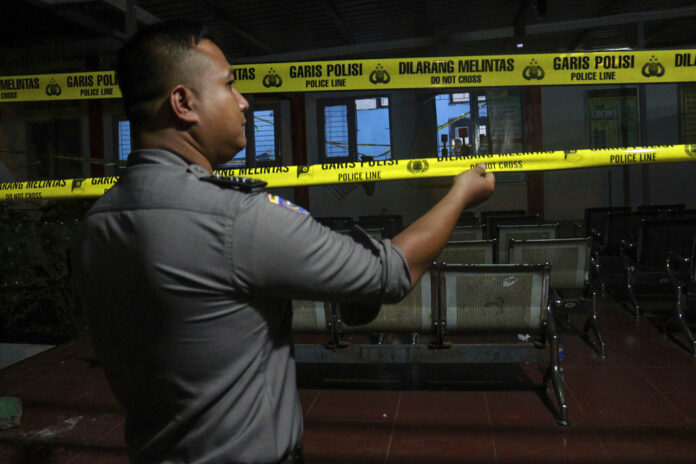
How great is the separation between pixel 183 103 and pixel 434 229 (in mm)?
531

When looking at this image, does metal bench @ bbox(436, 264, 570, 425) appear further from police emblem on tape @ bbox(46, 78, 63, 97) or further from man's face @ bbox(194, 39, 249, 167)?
police emblem on tape @ bbox(46, 78, 63, 97)

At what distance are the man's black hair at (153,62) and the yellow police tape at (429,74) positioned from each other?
11.2ft

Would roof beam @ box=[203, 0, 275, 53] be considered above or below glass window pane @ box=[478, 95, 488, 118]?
above

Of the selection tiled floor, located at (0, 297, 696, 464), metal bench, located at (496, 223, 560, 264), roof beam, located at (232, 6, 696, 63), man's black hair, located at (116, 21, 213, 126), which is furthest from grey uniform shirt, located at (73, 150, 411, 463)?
roof beam, located at (232, 6, 696, 63)

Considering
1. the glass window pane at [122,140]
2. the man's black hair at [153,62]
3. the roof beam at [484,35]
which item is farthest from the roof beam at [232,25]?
the man's black hair at [153,62]

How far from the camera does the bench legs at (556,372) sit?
10.8 feet

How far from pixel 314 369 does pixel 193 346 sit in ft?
11.6

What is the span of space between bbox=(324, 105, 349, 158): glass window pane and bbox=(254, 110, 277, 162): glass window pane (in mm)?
1054

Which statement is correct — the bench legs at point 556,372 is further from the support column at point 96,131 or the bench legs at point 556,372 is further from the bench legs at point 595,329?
the support column at point 96,131

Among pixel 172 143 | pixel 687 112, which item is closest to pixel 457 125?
pixel 687 112

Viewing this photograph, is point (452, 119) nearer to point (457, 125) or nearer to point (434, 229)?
point (457, 125)

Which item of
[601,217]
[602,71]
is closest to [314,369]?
[602,71]

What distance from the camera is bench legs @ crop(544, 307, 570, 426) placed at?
3.30 metres

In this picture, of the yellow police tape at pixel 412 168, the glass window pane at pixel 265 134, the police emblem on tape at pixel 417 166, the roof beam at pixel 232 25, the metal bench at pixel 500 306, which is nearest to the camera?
the metal bench at pixel 500 306
